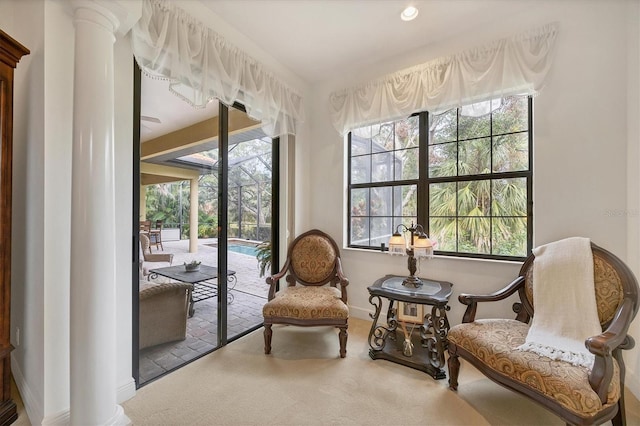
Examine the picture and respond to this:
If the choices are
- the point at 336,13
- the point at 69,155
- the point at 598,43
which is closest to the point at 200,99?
the point at 69,155

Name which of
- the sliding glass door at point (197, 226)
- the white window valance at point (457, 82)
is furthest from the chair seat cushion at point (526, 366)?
the sliding glass door at point (197, 226)

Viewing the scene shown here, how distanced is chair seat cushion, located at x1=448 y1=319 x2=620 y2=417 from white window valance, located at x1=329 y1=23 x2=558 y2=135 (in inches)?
74.2

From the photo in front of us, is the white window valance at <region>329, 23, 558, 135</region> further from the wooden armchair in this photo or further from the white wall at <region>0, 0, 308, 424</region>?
the white wall at <region>0, 0, 308, 424</region>

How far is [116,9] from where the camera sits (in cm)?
137

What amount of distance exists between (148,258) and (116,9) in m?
1.61

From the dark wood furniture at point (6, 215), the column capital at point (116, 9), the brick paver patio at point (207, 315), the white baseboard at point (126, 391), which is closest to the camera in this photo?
the column capital at point (116, 9)

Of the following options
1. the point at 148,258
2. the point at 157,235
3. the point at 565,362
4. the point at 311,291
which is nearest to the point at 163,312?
the point at 148,258

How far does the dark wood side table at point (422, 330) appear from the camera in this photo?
1953 millimetres

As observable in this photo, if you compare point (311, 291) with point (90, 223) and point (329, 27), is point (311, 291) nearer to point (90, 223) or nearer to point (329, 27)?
point (90, 223)

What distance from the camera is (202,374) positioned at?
1921 mm

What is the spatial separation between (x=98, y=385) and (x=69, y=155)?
4.12ft

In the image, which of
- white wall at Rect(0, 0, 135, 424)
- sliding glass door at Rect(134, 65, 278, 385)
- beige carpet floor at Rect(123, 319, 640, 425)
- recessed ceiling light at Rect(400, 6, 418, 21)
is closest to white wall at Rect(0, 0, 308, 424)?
white wall at Rect(0, 0, 135, 424)

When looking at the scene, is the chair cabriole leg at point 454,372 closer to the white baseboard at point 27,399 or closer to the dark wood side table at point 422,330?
the dark wood side table at point 422,330

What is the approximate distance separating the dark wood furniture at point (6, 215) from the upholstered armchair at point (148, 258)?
2.10 ft
